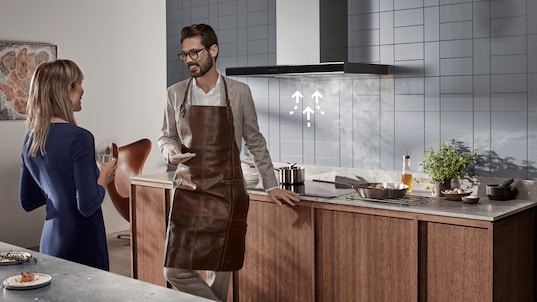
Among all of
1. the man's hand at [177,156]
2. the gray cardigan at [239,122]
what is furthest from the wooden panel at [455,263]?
the man's hand at [177,156]

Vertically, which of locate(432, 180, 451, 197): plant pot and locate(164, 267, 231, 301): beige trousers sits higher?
locate(432, 180, 451, 197): plant pot

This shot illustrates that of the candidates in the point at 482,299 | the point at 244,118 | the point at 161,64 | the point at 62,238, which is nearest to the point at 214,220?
the point at 244,118

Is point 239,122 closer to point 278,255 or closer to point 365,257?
point 278,255

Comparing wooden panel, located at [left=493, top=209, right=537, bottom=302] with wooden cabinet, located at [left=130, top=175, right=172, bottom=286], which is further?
wooden cabinet, located at [left=130, top=175, right=172, bottom=286]

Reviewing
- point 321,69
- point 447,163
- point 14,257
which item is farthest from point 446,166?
point 14,257

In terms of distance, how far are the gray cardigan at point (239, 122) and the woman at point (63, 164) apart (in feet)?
2.76

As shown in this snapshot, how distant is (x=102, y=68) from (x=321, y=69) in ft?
11.1

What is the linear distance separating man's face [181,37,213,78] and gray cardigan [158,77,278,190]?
0.13 metres

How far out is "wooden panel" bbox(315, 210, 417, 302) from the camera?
11.7ft

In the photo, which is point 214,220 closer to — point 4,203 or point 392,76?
point 392,76

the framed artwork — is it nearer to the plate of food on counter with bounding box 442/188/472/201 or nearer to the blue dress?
the blue dress

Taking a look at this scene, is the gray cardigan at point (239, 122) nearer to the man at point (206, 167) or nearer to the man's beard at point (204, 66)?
the man at point (206, 167)

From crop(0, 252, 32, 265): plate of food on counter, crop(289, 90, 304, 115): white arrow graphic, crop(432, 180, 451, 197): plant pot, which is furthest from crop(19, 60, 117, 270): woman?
crop(289, 90, 304, 115): white arrow graphic

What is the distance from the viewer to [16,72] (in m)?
6.30
